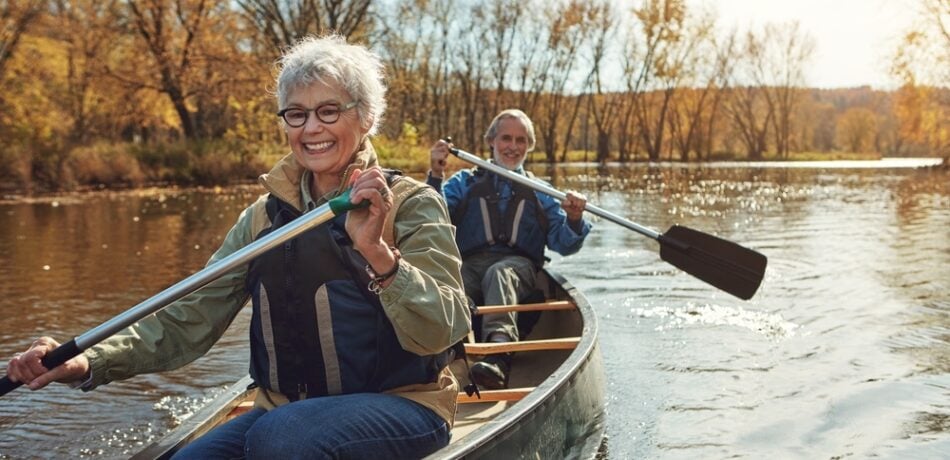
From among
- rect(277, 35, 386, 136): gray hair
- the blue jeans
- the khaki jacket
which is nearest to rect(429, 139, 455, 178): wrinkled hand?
the khaki jacket

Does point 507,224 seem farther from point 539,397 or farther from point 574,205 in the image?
point 539,397

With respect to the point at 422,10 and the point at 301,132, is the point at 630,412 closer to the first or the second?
the point at 301,132

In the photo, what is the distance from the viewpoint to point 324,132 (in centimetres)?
207

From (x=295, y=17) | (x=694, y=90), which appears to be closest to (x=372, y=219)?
(x=295, y=17)

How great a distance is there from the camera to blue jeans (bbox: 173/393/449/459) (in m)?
1.85

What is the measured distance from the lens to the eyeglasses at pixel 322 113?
2.06 meters

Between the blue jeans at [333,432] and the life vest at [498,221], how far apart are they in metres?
2.88

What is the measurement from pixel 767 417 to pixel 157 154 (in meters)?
19.1

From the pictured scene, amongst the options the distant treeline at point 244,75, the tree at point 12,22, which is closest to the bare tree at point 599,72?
the distant treeline at point 244,75

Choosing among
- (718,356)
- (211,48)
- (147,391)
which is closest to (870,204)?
(718,356)

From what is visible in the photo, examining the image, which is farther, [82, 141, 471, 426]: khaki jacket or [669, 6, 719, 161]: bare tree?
[669, 6, 719, 161]: bare tree

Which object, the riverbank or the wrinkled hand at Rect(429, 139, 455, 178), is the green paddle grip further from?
the riverbank

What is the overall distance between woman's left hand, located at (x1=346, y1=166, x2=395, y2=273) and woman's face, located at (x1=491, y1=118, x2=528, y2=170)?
131 inches

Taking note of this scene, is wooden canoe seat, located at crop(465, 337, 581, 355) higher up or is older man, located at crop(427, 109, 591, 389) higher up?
older man, located at crop(427, 109, 591, 389)
